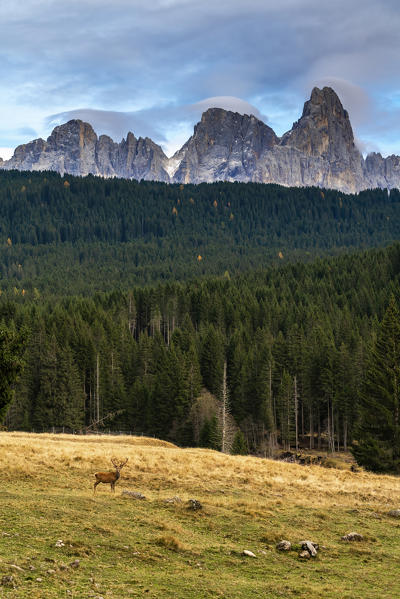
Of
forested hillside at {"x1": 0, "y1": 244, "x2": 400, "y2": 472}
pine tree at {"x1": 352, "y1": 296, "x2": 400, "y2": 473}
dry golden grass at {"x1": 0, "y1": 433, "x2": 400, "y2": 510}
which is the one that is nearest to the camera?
dry golden grass at {"x1": 0, "y1": 433, "x2": 400, "y2": 510}

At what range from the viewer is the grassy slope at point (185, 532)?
590 inches

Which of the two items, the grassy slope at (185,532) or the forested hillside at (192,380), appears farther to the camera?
the forested hillside at (192,380)

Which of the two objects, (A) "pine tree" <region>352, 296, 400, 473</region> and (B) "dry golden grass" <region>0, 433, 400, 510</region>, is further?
(A) "pine tree" <region>352, 296, 400, 473</region>

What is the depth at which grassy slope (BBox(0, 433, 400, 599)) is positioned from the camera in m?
15.0

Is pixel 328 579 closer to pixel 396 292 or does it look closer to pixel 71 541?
pixel 71 541

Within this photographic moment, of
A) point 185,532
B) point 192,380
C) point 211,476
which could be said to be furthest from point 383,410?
point 192,380

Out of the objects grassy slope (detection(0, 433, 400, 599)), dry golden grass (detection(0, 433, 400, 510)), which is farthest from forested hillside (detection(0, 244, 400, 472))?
grassy slope (detection(0, 433, 400, 599))

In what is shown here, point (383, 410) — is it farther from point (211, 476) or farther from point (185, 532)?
point (185, 532)

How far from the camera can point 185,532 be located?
1988 centimetres

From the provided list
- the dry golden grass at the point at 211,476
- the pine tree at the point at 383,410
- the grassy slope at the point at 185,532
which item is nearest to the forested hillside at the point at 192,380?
the pine tree at the point at 383,410

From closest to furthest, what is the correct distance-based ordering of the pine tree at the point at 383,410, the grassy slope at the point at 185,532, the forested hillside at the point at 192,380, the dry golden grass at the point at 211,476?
1. the grassy slope at the point at 185,532
2. the dry golden grass at the point at 211,476
3. the pine tree at the point at 383,410
4. the forested hillside at the point at 192,380

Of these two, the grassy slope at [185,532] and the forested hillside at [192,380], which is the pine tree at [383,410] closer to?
the grassy slope at [185,532]

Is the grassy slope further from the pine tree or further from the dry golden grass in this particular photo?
the pine tree

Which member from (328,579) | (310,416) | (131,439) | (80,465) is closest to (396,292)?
(310,416)
